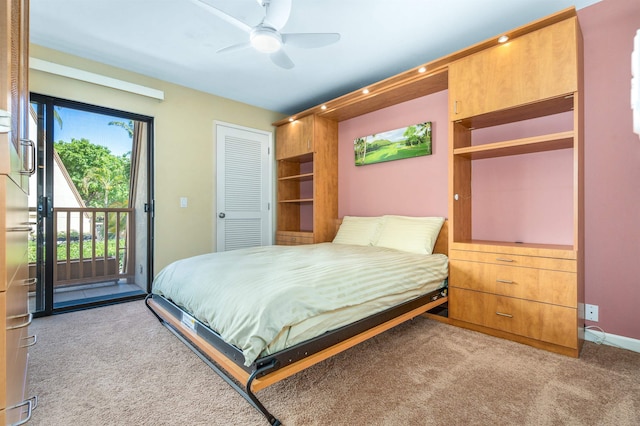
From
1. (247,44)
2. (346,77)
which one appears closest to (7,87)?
(247,44)

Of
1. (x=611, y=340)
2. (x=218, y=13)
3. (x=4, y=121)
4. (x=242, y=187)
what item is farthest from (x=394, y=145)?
(x=4, y=121)

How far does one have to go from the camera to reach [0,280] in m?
0.85

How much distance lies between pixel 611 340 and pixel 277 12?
327 centimetres

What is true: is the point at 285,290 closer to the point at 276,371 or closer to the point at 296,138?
the point at 276,371

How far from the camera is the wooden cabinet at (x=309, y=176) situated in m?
4.09

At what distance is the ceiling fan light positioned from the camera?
203 cm

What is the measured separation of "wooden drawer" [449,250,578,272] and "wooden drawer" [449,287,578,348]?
26cm

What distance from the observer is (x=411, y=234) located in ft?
10.00

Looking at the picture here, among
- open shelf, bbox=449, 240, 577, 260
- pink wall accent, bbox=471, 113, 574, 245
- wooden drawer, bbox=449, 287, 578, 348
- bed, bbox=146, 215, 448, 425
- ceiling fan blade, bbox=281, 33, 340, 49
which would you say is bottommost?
wooden drawer, bbox=449, 287, 578, 348

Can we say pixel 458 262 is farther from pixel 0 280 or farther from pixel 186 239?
pixel 186 239

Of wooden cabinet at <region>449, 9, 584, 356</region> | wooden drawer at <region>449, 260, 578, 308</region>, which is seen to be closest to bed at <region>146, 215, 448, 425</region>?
wooden drawer at <region>449, 260, 578, 308</region>

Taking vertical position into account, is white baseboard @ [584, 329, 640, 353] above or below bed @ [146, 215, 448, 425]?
→ below

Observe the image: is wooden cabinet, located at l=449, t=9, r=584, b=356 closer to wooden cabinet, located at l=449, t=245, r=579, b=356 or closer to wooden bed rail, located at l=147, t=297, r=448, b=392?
wooden cabinet, located at l=449, t=245, r=579, b=356

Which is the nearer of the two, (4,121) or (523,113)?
(4,121)
